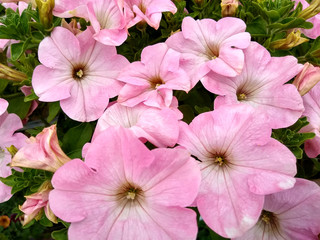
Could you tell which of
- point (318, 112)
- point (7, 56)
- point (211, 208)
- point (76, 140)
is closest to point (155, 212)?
point (211, 208)

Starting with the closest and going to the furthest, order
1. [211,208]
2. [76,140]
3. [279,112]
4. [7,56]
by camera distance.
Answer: [211,208], [279,112], [76,140], [7,56]

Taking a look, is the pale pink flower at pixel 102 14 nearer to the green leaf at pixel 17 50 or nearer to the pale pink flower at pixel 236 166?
the green leaf at pixel 17 50

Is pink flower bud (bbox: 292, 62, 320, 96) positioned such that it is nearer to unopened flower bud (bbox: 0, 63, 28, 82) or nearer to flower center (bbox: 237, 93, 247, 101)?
Answer: flower center (bbox: 237, 93, 247, 101)

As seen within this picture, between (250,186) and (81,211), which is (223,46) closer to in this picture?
(250,186)

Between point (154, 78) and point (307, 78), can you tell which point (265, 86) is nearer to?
point (307, 78)

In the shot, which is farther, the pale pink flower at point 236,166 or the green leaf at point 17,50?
the green leaf at point 17,50

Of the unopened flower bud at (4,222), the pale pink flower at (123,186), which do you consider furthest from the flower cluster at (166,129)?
the unopened flower bud at (4,222)
